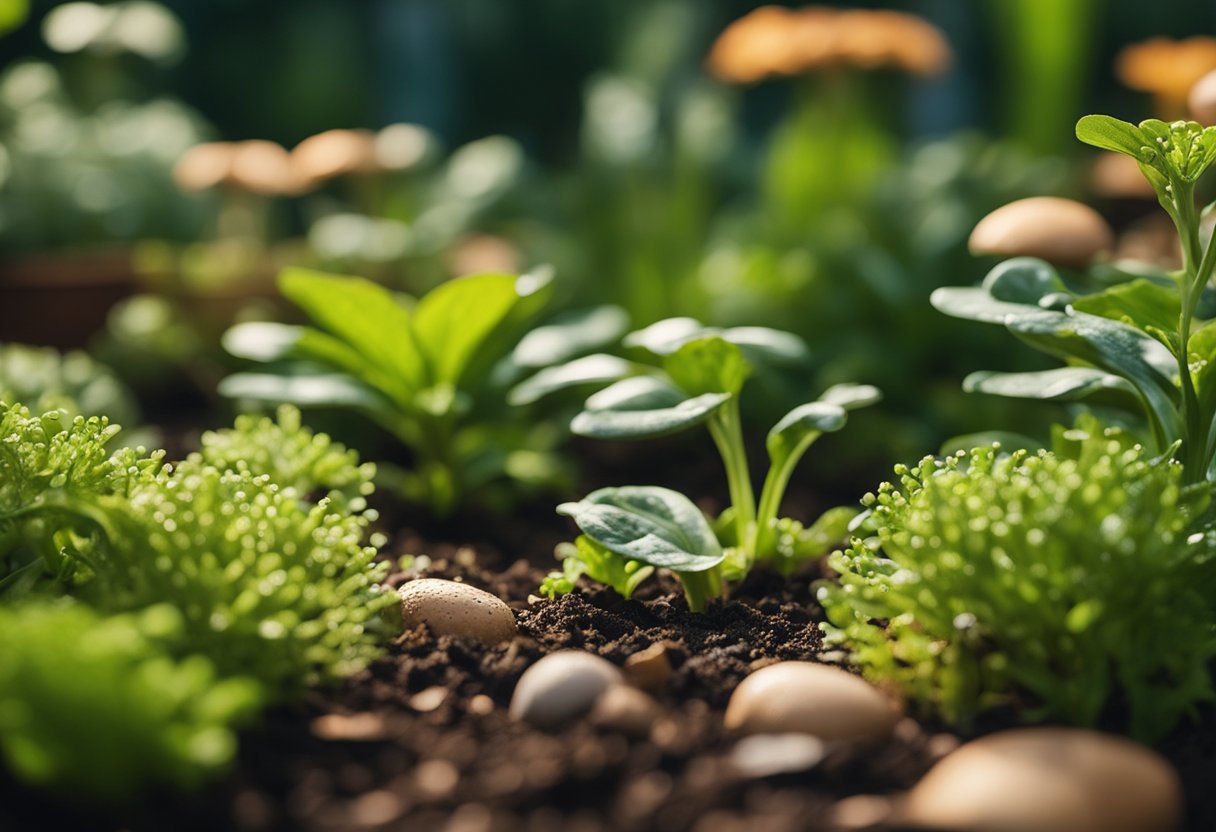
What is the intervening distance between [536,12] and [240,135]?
1402 mm

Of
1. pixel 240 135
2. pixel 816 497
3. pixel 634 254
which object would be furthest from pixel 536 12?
pixel 816 497

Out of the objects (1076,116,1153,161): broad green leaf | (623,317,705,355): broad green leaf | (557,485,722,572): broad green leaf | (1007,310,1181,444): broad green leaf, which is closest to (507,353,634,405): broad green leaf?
(623,317,705,355): broad green leaf

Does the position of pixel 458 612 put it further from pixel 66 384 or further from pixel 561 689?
pixel 66 384

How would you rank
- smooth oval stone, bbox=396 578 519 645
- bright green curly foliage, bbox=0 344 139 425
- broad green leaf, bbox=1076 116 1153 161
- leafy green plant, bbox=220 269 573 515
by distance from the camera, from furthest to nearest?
bright green curly foliage, bbox=0 344 139 425
leafy green plant, bbox=220 269 573 515
smooth oval stone, bbox=396 578 519 645
broad green leaf, bbox=1076 116 1153 161

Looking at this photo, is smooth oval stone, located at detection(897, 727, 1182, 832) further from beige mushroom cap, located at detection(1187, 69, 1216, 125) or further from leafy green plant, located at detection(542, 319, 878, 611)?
beige mushroom cap, located at detection(1187, 69, 1216, 125)

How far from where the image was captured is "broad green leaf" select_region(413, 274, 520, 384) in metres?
1.68

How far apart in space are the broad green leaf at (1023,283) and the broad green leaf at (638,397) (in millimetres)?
391

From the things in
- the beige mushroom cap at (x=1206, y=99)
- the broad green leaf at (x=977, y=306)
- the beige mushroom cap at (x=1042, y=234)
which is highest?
the beige mushroom cap at (x=1206, y=99)

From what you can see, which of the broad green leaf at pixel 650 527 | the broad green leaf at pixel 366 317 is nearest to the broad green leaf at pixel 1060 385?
the broad green leaf at pixel 650 527

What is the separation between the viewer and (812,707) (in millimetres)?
976

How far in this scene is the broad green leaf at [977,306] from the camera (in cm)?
126

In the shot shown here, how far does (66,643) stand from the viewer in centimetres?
79

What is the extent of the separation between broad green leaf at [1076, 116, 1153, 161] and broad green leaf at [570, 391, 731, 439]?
45 cm

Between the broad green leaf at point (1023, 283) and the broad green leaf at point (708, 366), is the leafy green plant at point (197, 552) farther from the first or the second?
the broad green leaf at point (1023, 283)
